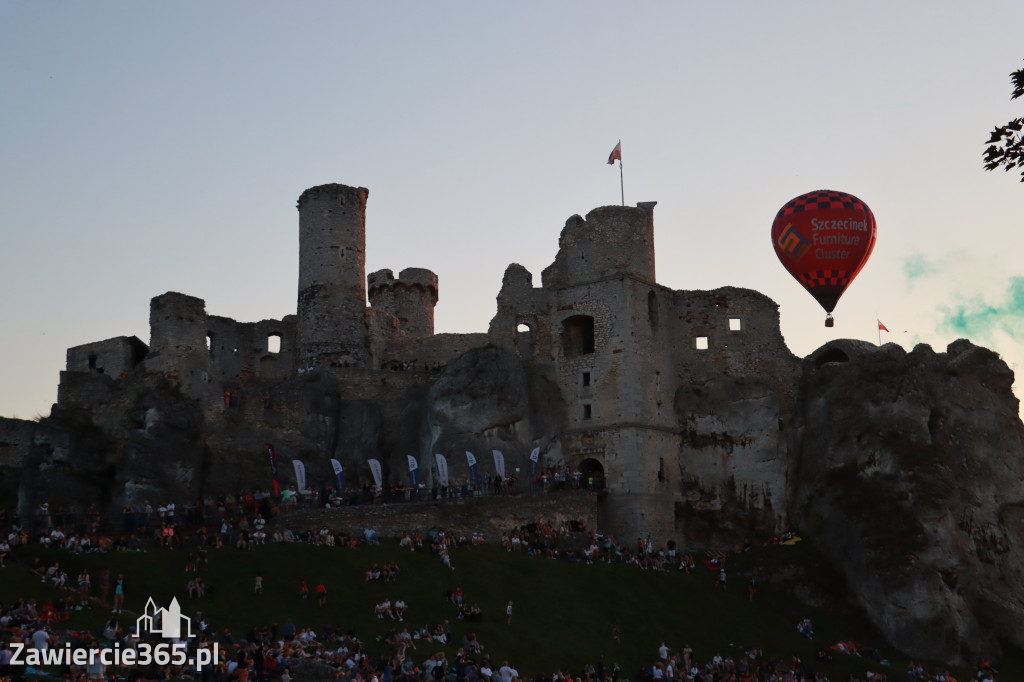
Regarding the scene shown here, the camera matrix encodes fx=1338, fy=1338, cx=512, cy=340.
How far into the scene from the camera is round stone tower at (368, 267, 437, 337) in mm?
71625

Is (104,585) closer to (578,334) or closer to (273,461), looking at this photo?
(273,461)

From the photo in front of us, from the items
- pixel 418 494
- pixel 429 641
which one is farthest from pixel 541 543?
pixel 429 641

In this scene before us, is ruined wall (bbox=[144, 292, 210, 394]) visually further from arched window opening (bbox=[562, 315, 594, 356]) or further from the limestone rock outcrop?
the limestone rock outcrop

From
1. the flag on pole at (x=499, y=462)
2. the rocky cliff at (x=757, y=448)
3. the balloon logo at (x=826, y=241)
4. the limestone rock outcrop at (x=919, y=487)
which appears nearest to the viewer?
the limestone rock outcrop at (x=919, y=487)

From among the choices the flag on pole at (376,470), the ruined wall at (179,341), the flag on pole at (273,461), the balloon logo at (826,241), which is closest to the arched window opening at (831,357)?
the balloon logo at (826,241)

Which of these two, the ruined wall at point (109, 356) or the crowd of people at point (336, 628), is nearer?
the crowd of people at point (336, 628)

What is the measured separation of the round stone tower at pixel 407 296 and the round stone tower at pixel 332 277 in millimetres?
7896

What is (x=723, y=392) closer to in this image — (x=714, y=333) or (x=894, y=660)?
(x=714, y=333)

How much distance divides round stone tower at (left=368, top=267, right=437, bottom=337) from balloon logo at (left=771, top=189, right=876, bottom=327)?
71.1ft

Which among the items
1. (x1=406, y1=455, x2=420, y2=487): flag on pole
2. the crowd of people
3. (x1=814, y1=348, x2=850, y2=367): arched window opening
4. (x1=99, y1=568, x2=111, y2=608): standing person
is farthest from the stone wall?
(x1=814, y1=348, x2=850, y2=367): arched window opening

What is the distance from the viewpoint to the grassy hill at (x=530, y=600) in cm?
3931

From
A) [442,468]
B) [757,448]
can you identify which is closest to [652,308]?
[757,448]

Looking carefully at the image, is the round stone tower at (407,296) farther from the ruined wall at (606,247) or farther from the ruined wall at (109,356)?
the ruined wall at (109,356)

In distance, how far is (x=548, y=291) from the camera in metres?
62.2
